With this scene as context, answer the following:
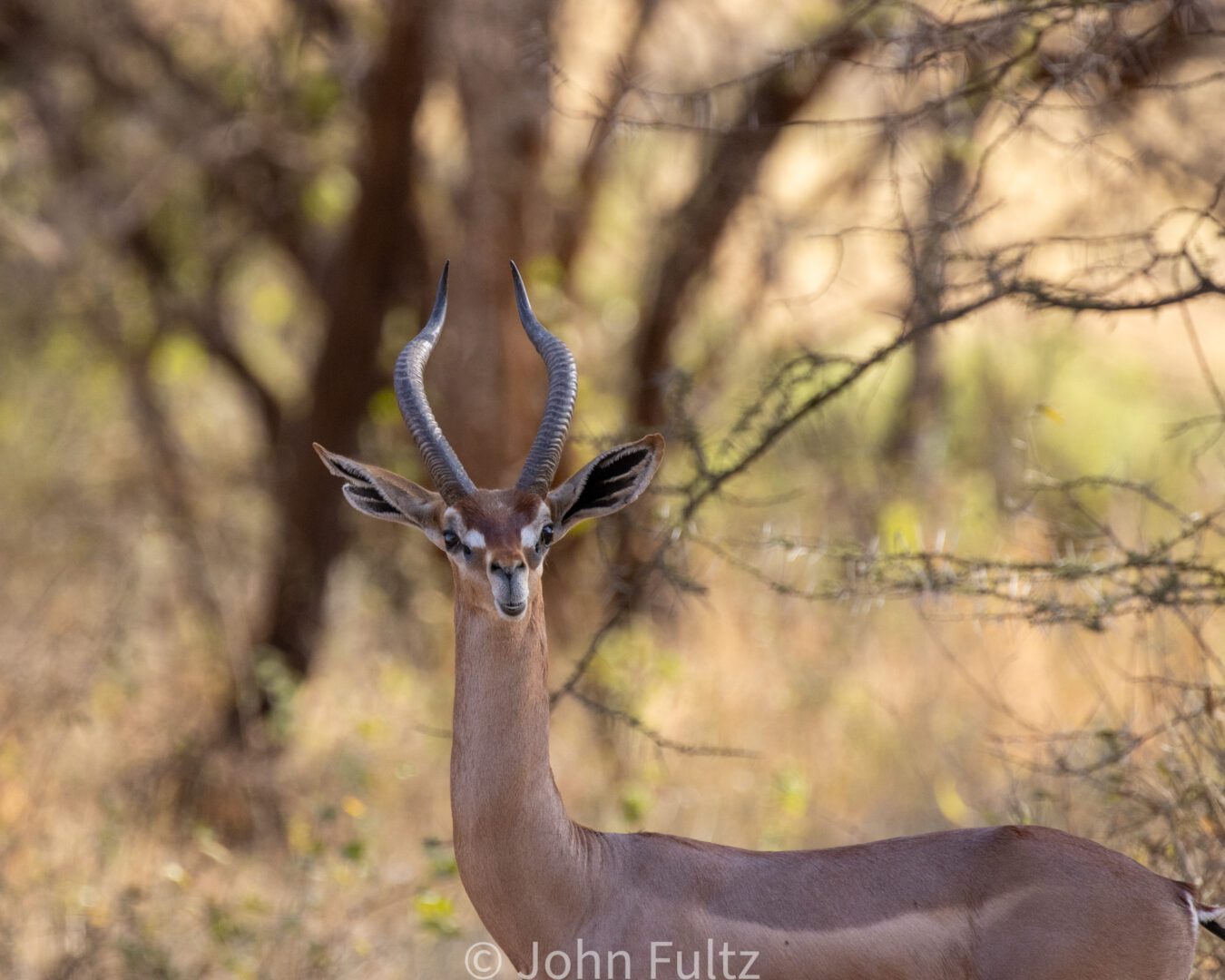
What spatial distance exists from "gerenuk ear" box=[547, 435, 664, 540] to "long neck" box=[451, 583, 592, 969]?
0.28m

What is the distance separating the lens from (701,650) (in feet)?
34.8

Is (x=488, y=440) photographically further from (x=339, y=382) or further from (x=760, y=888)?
(x=760, y=888)

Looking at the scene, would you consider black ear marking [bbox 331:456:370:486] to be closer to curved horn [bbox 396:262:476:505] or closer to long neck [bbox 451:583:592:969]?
curved horn [bbox 396:262:476:505]

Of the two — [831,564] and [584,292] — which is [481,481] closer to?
[831,564]

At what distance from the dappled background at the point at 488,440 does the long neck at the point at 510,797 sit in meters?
1.26

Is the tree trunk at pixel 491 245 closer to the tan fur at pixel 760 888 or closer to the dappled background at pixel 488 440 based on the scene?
the dappled background at pixel 488 440

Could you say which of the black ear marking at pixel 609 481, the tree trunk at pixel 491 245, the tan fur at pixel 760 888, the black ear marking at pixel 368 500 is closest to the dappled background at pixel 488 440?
the tree trunk at pixel 491 245

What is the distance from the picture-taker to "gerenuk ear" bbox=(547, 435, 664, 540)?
14.5ft

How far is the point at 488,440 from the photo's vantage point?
8953 mm

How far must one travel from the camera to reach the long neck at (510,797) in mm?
4133

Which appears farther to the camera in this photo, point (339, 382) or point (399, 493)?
A: point (339, 382)

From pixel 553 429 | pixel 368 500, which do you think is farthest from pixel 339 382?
pixel 553 429

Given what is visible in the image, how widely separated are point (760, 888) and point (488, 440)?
509 centimetres

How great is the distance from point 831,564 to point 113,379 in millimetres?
5982
